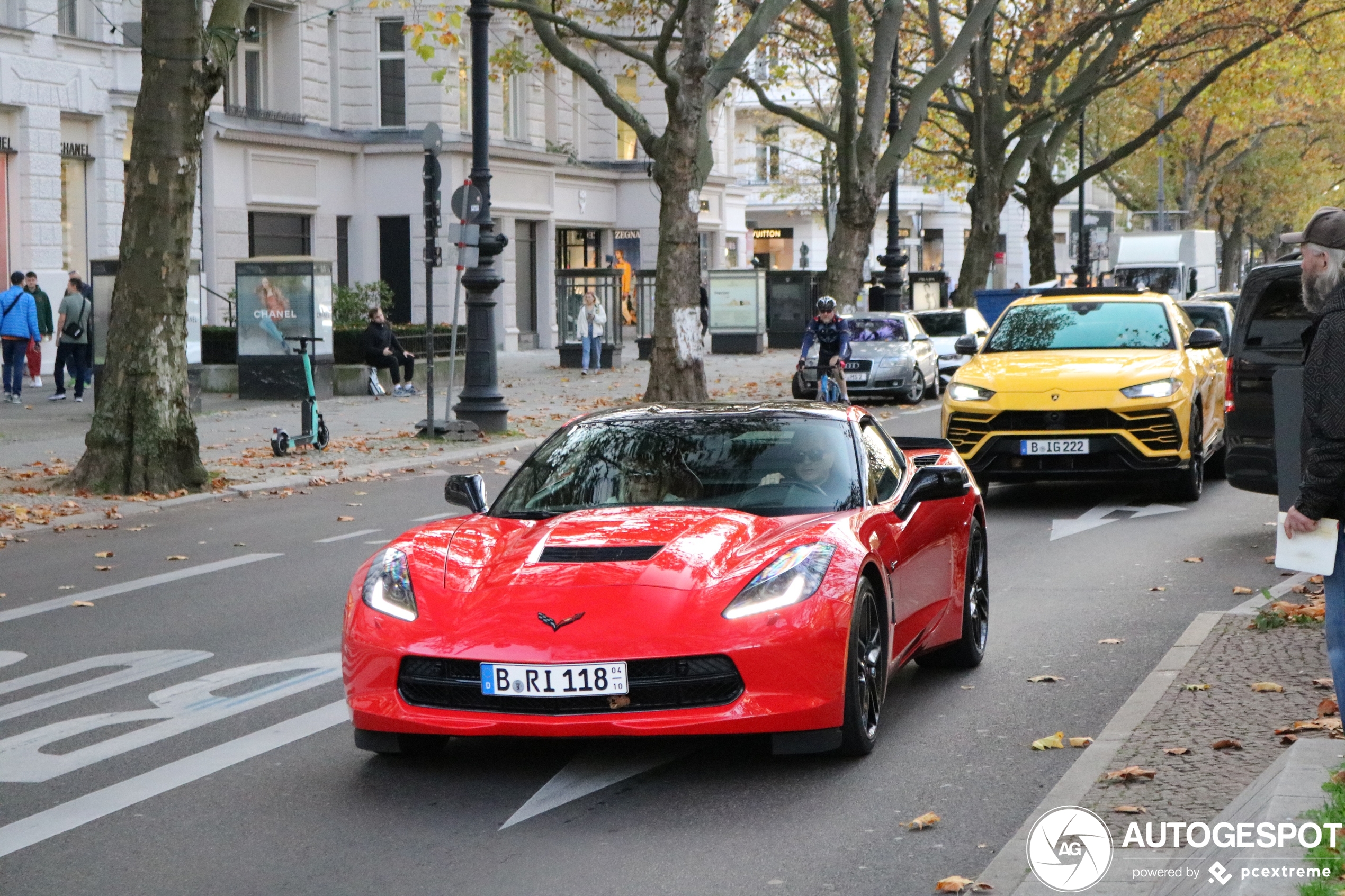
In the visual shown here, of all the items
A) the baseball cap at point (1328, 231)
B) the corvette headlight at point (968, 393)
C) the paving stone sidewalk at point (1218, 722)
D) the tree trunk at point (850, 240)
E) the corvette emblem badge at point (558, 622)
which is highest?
the tree trunk at point (850, 240)

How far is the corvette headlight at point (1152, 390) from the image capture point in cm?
1440

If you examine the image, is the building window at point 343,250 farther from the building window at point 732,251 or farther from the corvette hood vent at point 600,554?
the corvette hood vent at point 600,554

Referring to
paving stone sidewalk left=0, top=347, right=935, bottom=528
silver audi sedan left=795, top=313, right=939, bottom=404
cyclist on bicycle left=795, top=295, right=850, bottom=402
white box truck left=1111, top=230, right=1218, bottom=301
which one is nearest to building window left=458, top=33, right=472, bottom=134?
paving stone sidewalk left=0, top=347, right=935, bottom=528

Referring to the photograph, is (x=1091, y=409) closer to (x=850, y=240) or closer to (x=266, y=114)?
(x=850, y=240)

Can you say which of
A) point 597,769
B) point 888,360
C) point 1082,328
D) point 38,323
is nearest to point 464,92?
point 888,360

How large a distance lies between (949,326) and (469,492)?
93.0 ft

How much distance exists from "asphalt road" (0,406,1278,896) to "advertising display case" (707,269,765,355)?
3423 cm

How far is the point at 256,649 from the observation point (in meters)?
8.92

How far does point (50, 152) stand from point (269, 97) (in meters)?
8.34

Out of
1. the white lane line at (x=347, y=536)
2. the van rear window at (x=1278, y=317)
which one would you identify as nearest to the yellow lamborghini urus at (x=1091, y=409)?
the van rear window at (x=1278, y=317)

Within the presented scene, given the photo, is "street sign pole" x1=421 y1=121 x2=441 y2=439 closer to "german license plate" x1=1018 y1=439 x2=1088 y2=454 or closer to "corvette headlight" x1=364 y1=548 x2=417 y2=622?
"german license plate" x1=1018 y1=439 x2=1088 y2=454

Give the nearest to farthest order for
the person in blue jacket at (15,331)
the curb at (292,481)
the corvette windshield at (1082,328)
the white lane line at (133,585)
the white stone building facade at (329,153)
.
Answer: the white lane line at (133,585)
the curb at (292,481)
the corvette windshield at (1082,328)
the person in blue jacket at (15,331)
the white stone building facade at (329,153)

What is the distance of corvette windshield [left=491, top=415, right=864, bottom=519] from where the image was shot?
7.21 m

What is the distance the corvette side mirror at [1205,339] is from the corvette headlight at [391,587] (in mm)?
9413
